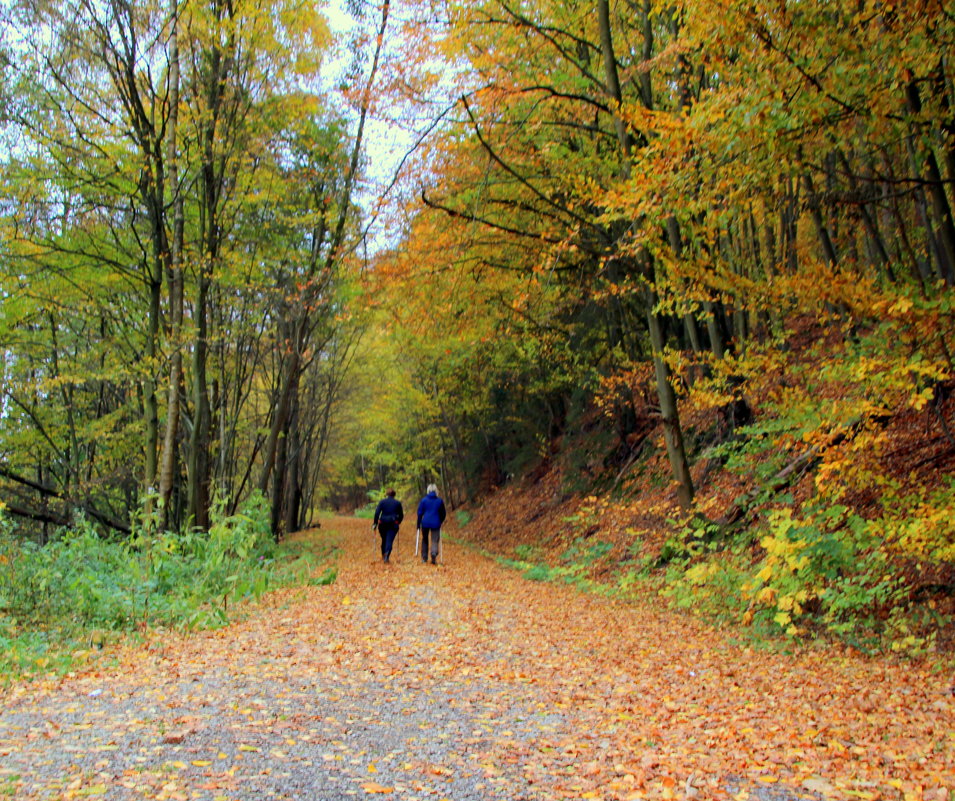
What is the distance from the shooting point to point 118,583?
7949mm

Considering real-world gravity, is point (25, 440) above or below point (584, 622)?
above

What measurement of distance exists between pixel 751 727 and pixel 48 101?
14219mm

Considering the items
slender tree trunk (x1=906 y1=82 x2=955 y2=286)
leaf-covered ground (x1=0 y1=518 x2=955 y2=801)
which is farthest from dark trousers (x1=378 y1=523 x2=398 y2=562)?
slender tree trunk (x1=906 y1=82 x2=955 y2=286)

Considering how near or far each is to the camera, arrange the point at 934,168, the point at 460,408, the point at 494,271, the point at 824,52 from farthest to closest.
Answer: the point at 460,408, the point at 494,271, the point at 934,168, the point at 824,52

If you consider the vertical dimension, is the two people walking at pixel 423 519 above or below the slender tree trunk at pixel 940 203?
below

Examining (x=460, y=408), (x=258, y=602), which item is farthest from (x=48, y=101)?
(x=460, y=408)

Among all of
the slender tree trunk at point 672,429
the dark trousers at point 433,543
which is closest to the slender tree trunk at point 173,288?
the dark trousers at point 433,543

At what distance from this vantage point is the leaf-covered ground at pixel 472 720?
10.8 ft

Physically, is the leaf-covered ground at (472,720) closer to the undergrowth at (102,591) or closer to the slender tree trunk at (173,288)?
the undergrowth at (102,591)

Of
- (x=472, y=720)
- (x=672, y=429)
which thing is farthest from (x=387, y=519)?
(x=472, y=720)

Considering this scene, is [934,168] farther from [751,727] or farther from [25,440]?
[25,440]

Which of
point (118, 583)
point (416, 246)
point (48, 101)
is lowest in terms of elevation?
point (118, 583)

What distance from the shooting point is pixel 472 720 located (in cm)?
434

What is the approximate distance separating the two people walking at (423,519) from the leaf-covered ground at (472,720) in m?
5.72
